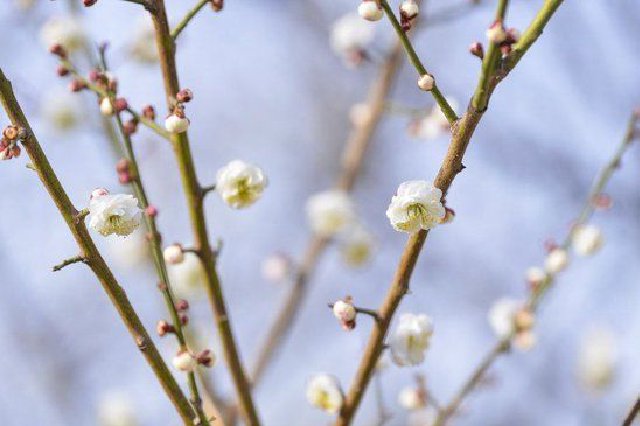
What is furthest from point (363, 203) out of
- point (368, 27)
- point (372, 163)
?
point (368, 27)

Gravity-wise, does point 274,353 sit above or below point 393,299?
above

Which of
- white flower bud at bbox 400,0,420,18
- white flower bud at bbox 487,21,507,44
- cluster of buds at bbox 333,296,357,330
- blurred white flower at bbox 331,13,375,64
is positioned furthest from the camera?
blurred white flower at bbox 331,13,375,64

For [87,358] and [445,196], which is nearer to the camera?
[445,196]

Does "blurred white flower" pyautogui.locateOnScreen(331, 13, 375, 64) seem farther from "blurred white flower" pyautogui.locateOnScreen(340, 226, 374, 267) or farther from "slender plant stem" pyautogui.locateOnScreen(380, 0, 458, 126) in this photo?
"slender plant stem" pyautogui.locateOnScreen(380, 0, 458, 126)

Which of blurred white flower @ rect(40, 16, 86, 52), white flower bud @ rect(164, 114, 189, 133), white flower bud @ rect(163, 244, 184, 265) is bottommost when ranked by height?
white flower bud @ rect(163, 244, 184, 265)

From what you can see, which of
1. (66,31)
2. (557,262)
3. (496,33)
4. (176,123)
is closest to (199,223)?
(176,123)

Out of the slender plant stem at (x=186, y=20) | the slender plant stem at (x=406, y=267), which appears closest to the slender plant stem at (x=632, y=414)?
the slender plant stem at (x=406, y=267)

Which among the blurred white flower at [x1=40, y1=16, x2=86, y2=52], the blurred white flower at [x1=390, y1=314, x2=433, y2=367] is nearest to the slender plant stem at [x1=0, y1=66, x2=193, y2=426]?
the blurred white flower at [x1=390, y1=314, x2=433, y2=367]

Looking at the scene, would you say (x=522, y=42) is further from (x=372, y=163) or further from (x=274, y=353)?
(x=372, y=163)
